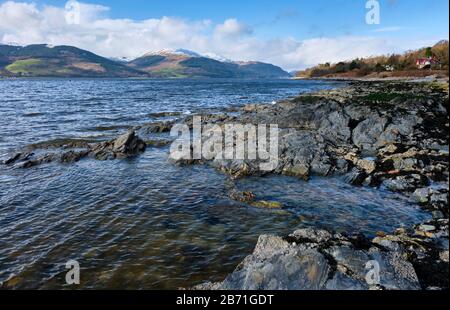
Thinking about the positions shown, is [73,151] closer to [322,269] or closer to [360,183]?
[360,183]

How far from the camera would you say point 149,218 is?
1764cm

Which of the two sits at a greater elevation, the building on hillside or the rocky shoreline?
the building on hillside

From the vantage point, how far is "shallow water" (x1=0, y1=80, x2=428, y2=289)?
1305cm

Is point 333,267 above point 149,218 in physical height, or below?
above

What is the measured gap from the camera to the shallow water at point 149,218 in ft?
42.8

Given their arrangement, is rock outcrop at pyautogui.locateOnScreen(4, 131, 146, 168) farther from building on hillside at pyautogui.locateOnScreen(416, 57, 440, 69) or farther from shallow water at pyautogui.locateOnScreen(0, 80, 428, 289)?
building on hillside at pyautogui.locateOnScreen(416, 57, 440, 69)

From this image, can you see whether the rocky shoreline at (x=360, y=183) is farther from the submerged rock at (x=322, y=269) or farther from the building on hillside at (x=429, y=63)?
the building on hillside at (x=429, y=63)

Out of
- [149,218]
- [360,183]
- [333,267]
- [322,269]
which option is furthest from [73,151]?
[333,267]

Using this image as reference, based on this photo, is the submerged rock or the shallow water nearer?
the submerged rock

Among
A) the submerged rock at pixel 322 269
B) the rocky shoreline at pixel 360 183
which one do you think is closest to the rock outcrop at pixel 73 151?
the rocky shoreline at pixel 360 183

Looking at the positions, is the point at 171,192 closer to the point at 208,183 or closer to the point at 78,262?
the point at 208,183

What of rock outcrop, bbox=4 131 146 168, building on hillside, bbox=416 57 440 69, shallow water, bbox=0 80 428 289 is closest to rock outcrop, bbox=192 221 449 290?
shallow water, bbox=0 80 428 289

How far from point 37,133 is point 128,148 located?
1687 cm
